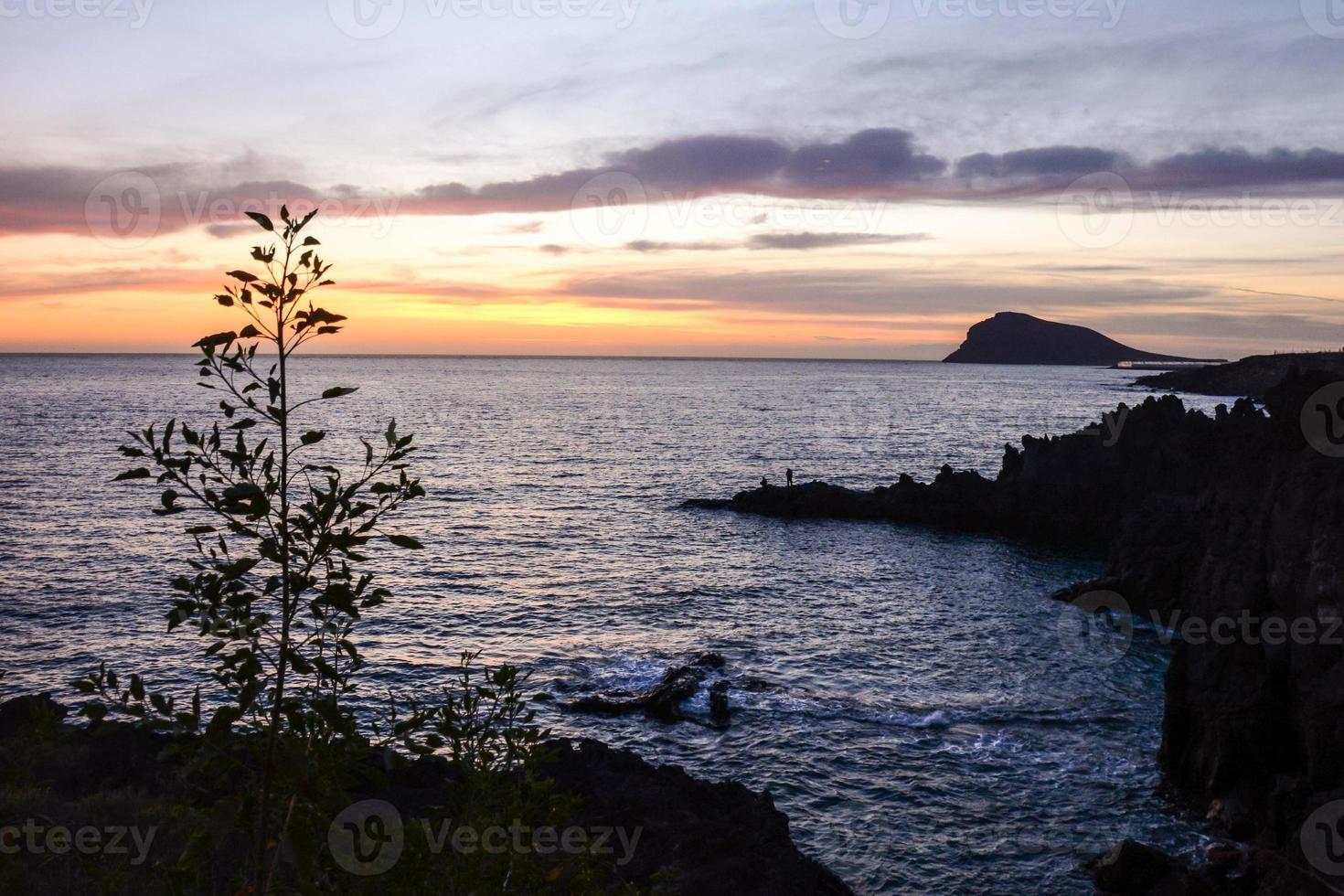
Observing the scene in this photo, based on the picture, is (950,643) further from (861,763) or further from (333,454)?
(333,454)

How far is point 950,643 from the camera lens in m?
41.9

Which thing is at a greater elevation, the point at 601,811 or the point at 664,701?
the point at 601,811

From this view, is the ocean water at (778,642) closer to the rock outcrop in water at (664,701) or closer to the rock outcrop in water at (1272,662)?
the rock outcrop in water at (664,701)

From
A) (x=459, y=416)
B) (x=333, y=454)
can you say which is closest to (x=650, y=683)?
(x=333, y=454)

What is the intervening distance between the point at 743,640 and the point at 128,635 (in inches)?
1090

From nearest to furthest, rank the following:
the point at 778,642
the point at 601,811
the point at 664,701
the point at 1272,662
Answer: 1. the point at 601,811
2. the point at 1272,662
3. the point at 664,701
4. the point at 778,642

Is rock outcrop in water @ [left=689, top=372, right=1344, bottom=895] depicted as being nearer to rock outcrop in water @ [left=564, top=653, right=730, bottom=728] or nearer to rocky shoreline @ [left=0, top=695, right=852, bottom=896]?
rocky shoreline @ [left=0, top=695, right=852, bottom=896]

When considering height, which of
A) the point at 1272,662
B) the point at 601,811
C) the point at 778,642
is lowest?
the point at 778,642

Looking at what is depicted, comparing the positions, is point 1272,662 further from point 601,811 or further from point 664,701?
point 601,811

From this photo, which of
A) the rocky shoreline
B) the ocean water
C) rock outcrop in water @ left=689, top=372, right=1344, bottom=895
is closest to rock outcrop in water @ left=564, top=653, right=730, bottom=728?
the ocean water

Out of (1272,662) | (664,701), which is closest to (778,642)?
(664,701)

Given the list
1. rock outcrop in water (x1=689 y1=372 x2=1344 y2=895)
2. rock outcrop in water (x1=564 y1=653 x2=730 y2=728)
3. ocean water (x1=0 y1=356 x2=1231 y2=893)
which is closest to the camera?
rock outcrop in water (x1=689 y1=372 x2=1344 y2=895)

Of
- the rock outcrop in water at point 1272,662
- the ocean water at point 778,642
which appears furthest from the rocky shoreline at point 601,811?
the rock outcrop in water at point 1272,662

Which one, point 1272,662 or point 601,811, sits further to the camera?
Result: point 1272,662
